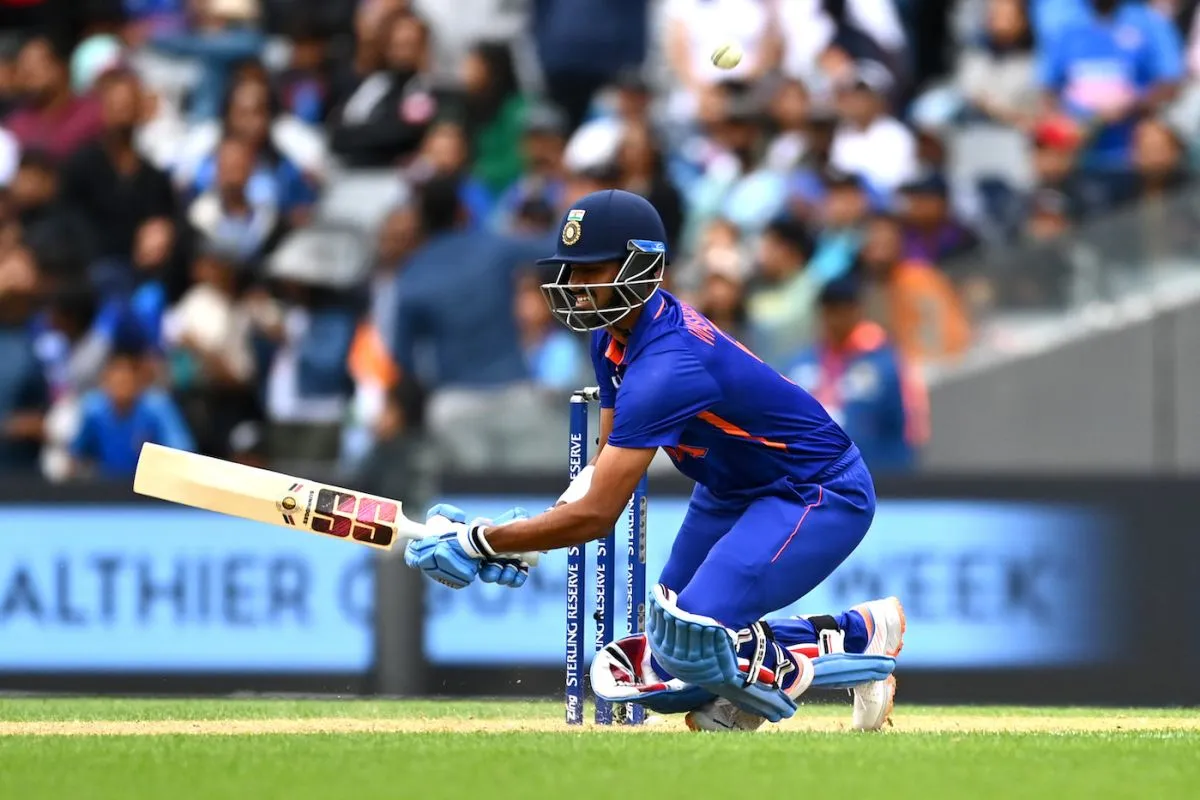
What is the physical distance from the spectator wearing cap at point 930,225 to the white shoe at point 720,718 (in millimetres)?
5837

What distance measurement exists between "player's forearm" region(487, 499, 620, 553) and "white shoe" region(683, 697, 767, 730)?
1.10 meters

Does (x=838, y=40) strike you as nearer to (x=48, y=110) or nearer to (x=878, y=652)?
(x=48, y=110)

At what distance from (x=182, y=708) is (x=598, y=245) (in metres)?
3.59

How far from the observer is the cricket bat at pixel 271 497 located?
819cm

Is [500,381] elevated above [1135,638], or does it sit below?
above

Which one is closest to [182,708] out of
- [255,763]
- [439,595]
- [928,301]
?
[439,595]

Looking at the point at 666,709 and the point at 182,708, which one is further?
the point at 182,708

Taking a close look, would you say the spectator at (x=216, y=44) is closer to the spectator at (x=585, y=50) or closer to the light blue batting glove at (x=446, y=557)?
the spectator at (x=585, y=50)

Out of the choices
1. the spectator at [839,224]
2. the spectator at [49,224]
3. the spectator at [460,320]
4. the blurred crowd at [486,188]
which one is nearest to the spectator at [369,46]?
the blurred crowd at [486,188]

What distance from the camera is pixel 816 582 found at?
26.9 ft

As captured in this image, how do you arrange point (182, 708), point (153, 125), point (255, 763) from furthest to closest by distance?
point (153, 125)
point (182, 708)
point (255, 763)

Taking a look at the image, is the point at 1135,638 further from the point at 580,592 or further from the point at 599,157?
the point at 599,157

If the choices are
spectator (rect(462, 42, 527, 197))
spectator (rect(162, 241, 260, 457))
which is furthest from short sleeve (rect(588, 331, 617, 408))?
spectator (rect(462, 42, 527, 197))

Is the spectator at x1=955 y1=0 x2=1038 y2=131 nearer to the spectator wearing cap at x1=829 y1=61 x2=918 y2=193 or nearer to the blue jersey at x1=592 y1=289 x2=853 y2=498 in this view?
the spectator wearing cap at x1=829 y1=61 x2=918 y2=193
